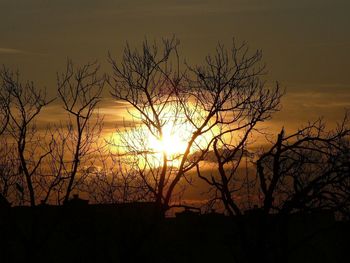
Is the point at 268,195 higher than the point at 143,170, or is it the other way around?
the point at 143,170

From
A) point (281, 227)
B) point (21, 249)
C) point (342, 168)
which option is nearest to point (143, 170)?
point (281, 227)

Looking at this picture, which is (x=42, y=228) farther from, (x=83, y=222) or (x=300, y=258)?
(x=300, y=258)

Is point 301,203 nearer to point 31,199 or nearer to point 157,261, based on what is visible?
point 31,199

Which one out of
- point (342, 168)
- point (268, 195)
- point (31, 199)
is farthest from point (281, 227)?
point (31, 199)

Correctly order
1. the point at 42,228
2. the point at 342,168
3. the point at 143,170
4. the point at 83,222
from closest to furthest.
A: 1. the point at 342,168
2. the point at 143,170
3. the point at 42,228
4. the point at 83,222

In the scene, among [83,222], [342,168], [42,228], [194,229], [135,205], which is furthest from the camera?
[194,229]

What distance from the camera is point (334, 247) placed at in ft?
141

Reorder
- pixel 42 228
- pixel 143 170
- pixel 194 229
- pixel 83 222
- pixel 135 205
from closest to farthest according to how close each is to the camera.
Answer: pixel 143 170 → pixel 135 205 → pixel 42 228 → pixel 83 222 → pixel 194 229

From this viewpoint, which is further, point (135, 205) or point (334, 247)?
point (334, 247)

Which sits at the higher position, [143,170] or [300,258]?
[143,170]

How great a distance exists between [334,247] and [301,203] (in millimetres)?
25741

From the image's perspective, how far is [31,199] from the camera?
2697 centimetres

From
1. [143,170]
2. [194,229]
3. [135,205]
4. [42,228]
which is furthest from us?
[194,229]

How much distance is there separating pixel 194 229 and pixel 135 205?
34.8 ft
